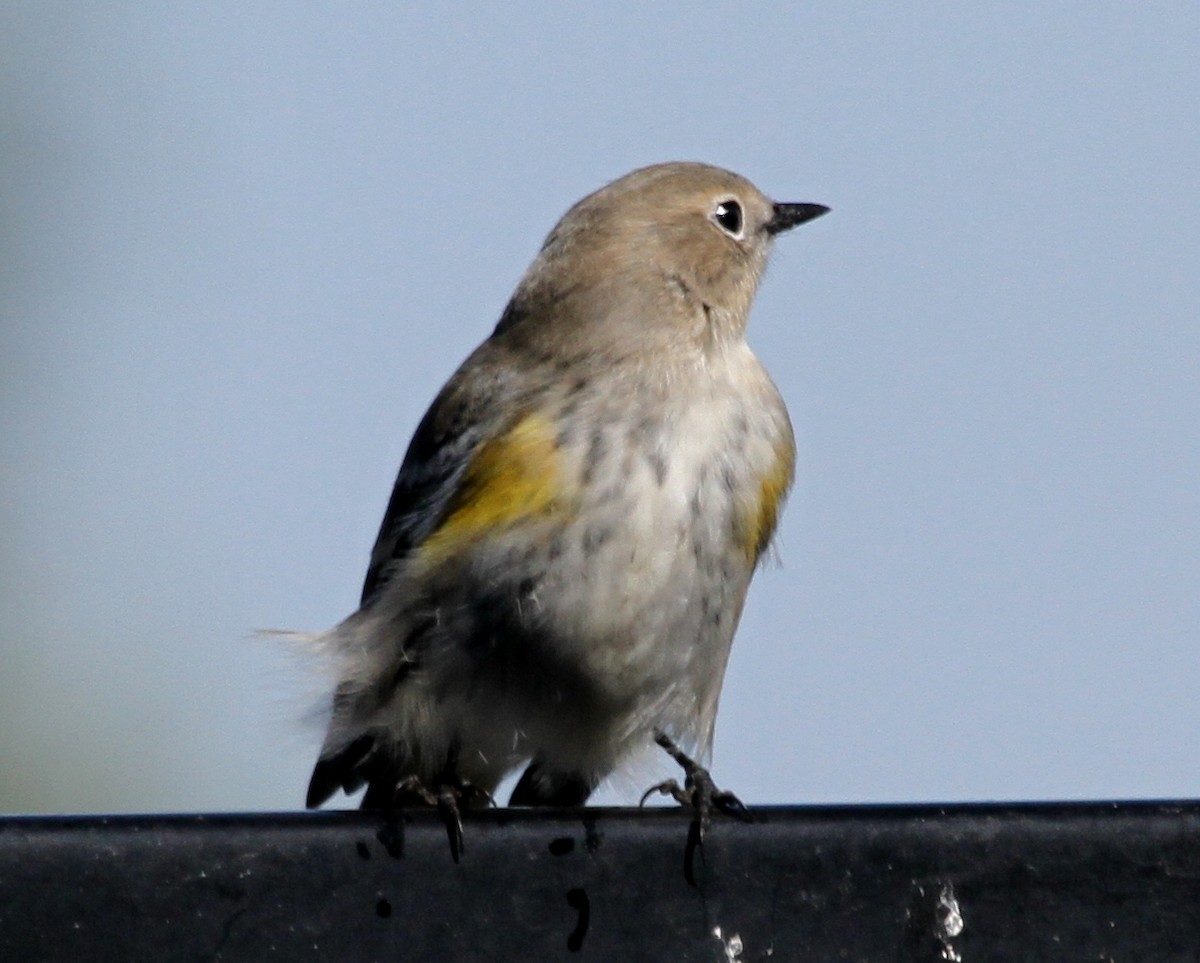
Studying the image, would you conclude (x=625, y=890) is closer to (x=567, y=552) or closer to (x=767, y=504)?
(x=567, y=552)

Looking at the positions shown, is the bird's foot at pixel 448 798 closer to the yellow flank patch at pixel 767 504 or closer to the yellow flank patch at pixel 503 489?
the yellow flank patch at pixel 503 489

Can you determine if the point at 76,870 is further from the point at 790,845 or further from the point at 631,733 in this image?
the point at 631,733

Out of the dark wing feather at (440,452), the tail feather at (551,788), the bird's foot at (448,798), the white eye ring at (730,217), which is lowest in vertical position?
the tail feather at (551,788)

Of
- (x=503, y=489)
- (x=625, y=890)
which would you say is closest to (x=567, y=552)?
(x=503, y=489)

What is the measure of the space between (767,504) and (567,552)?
774 millimetres

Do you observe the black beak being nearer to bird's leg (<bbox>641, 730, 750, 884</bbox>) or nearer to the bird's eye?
the bird's eye

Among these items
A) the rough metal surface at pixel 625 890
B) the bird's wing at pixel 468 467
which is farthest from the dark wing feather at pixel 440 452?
the rough metal surface at pixel 625 890

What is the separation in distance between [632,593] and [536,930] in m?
1.85

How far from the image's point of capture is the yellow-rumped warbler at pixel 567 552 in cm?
561

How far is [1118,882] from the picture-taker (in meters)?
3.80

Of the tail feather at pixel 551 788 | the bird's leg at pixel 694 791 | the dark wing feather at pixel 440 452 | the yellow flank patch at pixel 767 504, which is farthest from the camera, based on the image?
the tail feather at pixel 551 788

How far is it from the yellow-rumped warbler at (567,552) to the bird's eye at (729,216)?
48cm

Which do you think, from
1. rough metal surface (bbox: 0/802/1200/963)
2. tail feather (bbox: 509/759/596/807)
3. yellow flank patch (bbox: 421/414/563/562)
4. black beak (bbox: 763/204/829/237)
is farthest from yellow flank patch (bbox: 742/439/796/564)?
rough metal surface (bbox: 0/802/1200/963)

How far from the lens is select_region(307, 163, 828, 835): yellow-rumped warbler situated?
561 cm
